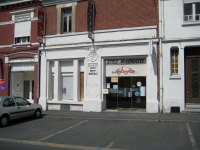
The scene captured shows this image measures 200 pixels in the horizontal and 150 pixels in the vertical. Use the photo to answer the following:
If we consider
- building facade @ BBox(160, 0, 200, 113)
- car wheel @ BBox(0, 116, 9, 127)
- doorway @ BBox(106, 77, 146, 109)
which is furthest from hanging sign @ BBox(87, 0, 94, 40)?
car wheel @ BBox(0, 116, 9, 127)

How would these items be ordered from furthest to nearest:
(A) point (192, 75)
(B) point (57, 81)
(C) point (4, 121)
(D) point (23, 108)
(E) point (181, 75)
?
(B) point (57, 81)
(A) point (192, 75)
(E) point (181, 75)
(D) point (23, 108)
(C) point (4, 121)

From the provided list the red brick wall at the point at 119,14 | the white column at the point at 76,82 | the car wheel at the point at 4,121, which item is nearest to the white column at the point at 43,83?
the white column at the point at 76,82

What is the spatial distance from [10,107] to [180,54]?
997 centimetres

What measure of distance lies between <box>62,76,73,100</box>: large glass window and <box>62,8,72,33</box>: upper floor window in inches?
145

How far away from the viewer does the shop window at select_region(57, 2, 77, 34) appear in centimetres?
1328

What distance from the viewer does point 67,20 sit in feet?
45.1

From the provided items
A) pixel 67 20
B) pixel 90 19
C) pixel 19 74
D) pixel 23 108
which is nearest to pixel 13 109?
pixel 23 108

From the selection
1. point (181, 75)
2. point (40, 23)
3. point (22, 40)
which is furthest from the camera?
point (22, 40)

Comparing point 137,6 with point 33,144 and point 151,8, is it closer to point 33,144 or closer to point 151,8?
point 151,8

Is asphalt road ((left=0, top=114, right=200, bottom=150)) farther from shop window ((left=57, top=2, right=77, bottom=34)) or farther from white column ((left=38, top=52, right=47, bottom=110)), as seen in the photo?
shop window ((left=57, top=2, right=77, bottom=34))

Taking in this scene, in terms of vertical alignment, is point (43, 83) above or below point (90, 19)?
below

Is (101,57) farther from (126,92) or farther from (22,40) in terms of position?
(22,40)

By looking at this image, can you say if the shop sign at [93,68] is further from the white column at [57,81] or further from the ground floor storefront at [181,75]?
the ground floor storefront at [181,75]

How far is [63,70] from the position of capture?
44.9 feet
